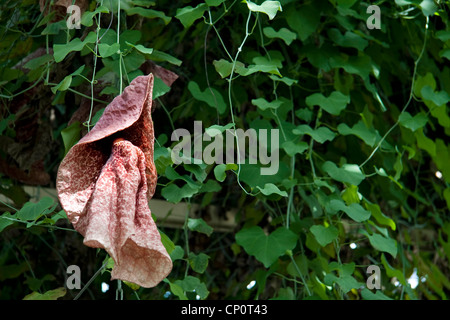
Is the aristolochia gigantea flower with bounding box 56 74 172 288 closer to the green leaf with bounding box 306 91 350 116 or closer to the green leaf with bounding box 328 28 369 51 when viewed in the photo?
the green leaf with bounding box 306 91 350 116

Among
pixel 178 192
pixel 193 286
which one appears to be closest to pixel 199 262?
pixel 193 286

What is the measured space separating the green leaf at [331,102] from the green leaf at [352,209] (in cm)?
20

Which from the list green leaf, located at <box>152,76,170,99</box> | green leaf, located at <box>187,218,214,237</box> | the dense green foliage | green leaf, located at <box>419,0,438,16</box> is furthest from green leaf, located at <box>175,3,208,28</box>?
green leaf, located at <box>419,0,438,16</box>

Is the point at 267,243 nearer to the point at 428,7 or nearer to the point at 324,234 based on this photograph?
the point at 324,234

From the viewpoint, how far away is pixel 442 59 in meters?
1.74

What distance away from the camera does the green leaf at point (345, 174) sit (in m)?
1.33

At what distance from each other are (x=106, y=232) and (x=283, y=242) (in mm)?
641

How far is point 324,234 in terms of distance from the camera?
1.31 metres

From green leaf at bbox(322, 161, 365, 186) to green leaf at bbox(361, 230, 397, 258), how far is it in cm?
10

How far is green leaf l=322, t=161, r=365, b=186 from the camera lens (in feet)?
4.38

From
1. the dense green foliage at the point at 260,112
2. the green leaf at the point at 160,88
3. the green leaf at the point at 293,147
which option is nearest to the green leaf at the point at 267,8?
the dense green foliage at the point at 260,112

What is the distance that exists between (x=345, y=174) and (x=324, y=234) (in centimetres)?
13
